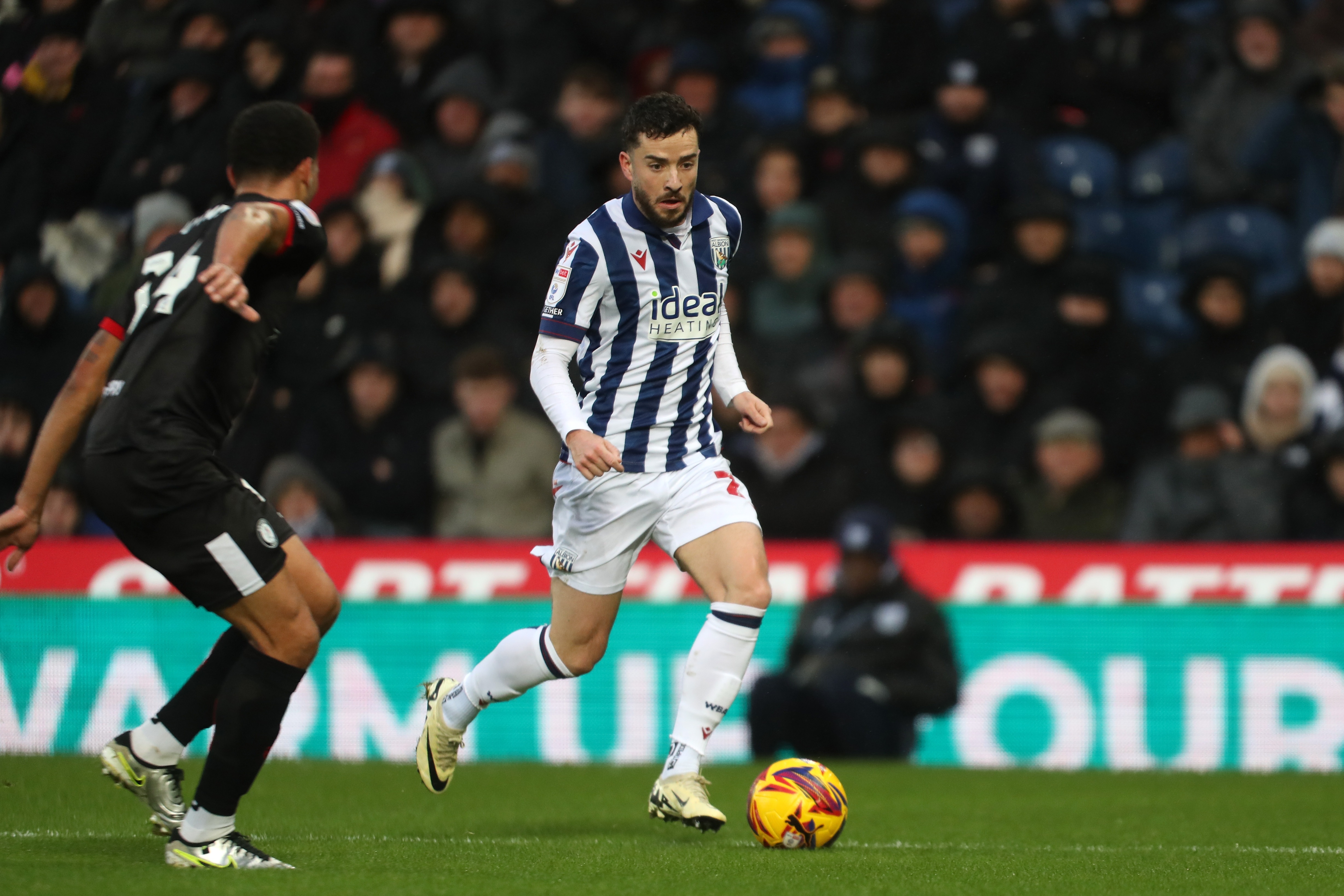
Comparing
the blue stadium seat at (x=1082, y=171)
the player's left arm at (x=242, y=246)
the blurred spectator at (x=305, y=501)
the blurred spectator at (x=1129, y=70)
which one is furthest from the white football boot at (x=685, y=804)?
the blurred spectator at (x=1129, y=70)

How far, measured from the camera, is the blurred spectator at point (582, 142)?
11.7 metres

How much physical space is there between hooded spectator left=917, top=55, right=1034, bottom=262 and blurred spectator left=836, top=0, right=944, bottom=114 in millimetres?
501

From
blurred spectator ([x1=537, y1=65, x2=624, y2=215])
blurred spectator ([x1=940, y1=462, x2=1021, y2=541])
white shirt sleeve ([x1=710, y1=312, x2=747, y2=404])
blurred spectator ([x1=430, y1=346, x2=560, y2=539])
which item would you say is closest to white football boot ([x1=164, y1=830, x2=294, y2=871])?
white shirt sleeve ([x1=710, y1=312, x2=747, y2=404])

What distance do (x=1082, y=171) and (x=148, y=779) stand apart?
8019mm

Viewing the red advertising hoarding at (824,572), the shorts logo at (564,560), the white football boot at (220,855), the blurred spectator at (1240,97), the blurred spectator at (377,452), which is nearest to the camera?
the white football boot at (220,855)

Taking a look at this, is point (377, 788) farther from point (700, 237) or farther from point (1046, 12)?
point (1046, 12)

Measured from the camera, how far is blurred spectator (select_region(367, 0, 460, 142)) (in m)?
12.2

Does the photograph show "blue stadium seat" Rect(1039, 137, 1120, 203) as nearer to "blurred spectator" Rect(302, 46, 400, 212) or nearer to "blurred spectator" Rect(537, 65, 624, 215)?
"blurred spectator" Rect(537, 65, 624, 215)

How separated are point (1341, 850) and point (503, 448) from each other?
5.78 meters

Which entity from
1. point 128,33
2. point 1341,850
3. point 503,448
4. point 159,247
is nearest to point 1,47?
point 128,33

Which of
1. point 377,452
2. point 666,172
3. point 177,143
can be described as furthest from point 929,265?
point 666,172

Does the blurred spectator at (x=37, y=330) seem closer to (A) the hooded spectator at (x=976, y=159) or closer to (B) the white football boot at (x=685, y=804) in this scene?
(A) the hooded spectator at (x=976, y=159)

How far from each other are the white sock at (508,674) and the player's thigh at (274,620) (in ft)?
3.83

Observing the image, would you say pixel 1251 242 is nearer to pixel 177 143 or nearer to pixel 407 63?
pixel 407 63
